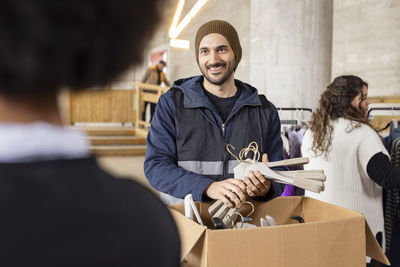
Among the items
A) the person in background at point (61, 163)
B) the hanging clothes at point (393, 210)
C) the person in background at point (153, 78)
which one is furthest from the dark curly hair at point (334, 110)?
the person in background at point (153, 78)

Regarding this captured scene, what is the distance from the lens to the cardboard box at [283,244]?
937 millimetres

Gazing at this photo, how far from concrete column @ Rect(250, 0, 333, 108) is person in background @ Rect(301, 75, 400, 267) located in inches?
65.9

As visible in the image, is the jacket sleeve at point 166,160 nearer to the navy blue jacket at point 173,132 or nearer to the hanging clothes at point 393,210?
the navy blue jacket at point 173,132

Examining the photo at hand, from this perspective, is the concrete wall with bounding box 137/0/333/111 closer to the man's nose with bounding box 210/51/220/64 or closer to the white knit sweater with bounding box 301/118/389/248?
the white knit sweater with bounding box 301/118/389/248

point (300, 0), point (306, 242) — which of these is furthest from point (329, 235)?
point (300, 0)

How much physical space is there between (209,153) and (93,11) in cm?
139

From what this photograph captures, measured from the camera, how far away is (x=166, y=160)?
1720mm

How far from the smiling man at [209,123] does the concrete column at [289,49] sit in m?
2.26

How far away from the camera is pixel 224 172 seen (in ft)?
5.75

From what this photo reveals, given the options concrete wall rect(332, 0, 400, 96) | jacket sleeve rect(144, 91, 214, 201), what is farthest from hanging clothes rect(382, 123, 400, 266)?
concrete wall rect(332, 0, 400, 96)

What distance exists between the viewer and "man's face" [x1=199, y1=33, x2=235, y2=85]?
1.84 meters

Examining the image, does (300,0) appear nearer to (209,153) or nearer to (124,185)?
(209,153)

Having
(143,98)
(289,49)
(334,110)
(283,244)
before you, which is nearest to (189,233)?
(283,244)

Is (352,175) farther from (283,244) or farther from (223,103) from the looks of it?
(283,244)
